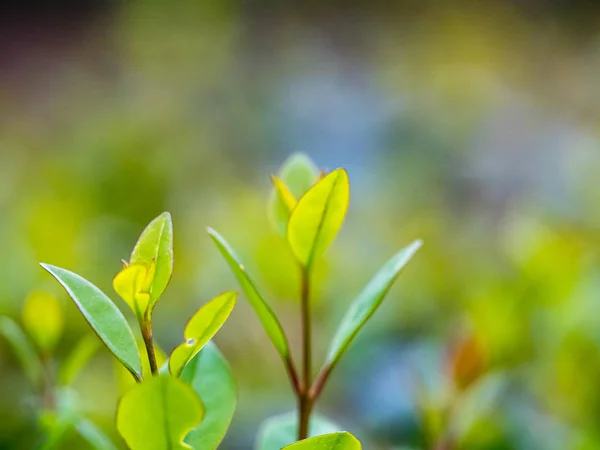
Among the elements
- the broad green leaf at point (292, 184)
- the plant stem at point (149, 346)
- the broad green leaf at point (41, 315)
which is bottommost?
the plant stem at point (149, 346)

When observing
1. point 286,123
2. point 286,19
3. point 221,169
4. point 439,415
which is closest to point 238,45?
point 286,19

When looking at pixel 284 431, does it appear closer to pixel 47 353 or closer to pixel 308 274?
pixel 308 274

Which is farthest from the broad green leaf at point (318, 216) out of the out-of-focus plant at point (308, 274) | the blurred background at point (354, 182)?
the blurred background at point (354, 182)

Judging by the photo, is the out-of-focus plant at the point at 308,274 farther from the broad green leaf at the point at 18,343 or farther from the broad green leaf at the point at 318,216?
the broad green leaf at the point at 18,343

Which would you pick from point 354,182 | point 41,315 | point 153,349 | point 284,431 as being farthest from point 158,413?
point 354,182

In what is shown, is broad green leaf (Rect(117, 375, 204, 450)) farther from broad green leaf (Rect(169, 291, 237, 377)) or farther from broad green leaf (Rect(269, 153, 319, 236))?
broad green leaf (Rect(269, 153, 319, 236))
